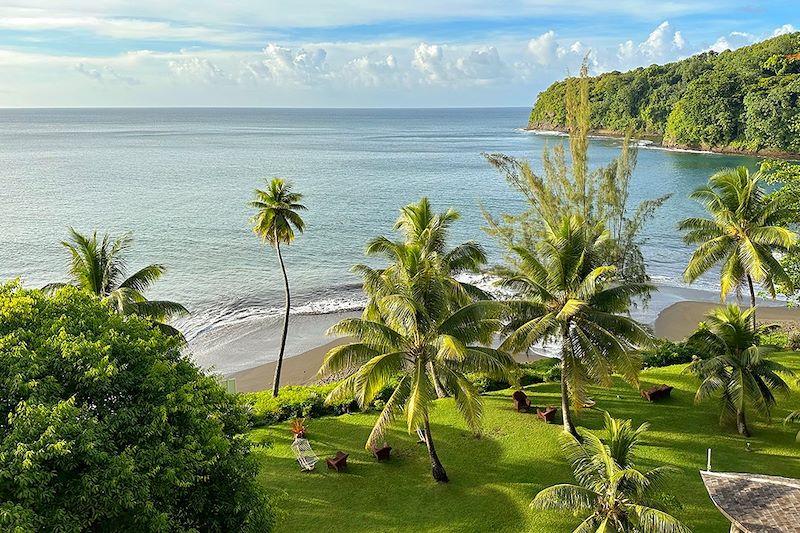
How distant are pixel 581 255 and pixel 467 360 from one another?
440 cm

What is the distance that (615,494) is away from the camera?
11.4 m

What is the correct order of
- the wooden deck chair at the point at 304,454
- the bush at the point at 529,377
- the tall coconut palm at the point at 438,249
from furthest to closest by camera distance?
the bush at the point at 529,377 → the tall coconut palm at the point at 438,249 → the wooden deck chair at the point at 304,454

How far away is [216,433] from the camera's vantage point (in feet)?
33.4

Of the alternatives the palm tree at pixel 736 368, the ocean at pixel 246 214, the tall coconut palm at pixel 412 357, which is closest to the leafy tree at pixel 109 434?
the tall coconut palm at pixel 412 357

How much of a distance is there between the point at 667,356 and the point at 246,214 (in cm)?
4438

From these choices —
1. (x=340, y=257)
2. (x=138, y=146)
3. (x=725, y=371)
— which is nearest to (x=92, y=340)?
(x=725, y=371)

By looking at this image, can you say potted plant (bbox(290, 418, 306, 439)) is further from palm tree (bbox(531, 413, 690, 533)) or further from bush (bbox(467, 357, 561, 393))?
palm tree (bbox(531, 413, 690, 533))

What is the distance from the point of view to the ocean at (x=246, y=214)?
37.1 metres

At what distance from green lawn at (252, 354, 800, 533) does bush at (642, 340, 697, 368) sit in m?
2.83

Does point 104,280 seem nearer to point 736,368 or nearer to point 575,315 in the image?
point 575,315

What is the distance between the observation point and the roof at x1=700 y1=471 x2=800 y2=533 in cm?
Result: 1172

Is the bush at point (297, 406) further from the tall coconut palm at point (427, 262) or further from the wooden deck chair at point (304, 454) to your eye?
the tall coconut palm at point (427, 262)

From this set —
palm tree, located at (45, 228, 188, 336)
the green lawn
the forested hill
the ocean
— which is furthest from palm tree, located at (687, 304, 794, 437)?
the forested hill

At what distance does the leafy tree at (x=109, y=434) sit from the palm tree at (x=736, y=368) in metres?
13.9
